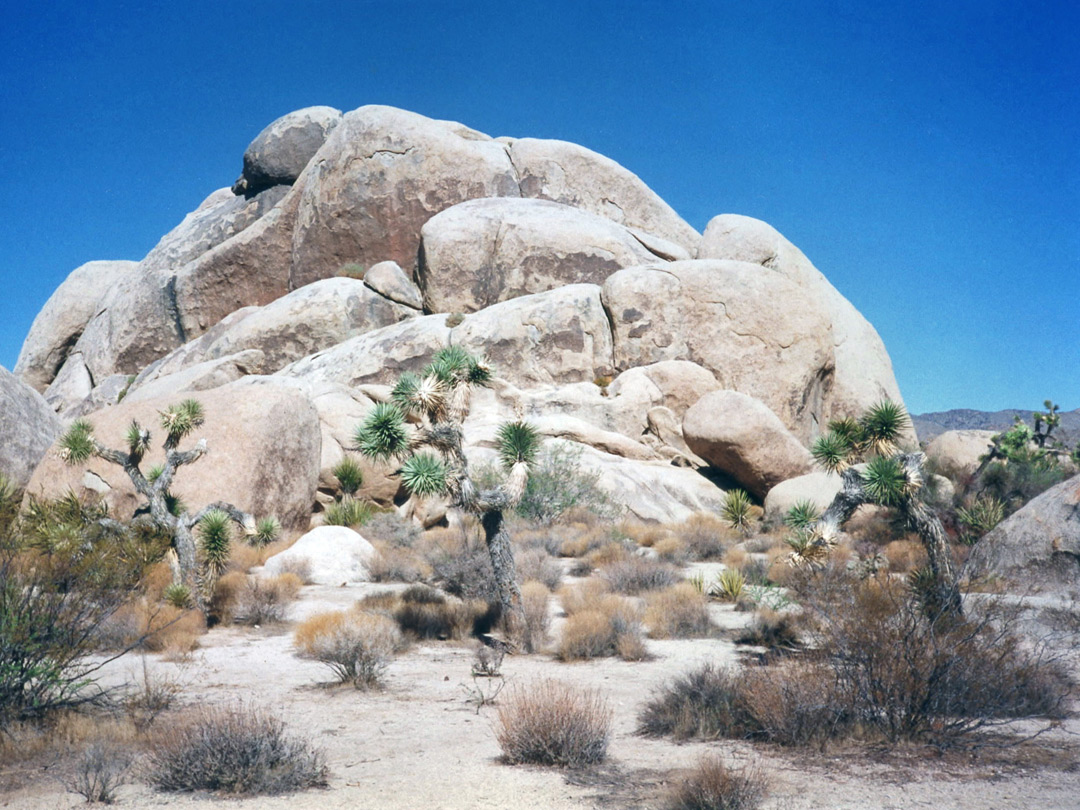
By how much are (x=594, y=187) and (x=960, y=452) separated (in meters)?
18.4

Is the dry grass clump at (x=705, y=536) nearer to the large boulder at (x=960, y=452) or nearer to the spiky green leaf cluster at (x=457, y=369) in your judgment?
the spiky green leaf cluster at (x=457, y=369)

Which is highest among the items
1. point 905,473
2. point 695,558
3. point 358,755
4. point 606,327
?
point 606,327

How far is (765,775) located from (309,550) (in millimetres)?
10947

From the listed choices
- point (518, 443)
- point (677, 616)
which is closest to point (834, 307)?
point (677, 616)

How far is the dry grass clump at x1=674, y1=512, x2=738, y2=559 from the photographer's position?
1695cm

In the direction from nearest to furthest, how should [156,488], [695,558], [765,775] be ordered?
[765,775], [156,488], [695,558]

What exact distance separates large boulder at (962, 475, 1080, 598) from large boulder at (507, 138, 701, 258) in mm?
23040

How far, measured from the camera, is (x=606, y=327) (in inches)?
1040

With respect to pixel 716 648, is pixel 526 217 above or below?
above

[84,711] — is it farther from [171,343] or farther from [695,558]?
[171,343]

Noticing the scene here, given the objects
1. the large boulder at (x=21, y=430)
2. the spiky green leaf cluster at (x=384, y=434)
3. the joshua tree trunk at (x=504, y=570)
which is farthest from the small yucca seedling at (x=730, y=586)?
the large boulder at (x=21, y=430)

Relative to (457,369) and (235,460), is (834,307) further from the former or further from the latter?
(457,369)

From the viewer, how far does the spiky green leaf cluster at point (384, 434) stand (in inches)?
404

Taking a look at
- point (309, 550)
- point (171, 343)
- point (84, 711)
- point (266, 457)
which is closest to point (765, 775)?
point (84, 711)
